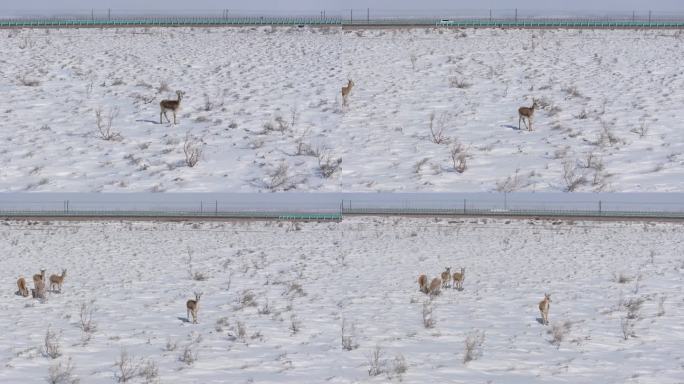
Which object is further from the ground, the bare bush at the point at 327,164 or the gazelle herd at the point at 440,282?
the bare bush at the point at 327,164

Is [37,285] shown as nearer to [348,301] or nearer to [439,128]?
[348,301]

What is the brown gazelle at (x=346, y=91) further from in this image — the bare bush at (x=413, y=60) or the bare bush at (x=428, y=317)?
the bare bush at (x=428, y=317)

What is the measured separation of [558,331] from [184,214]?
12.8 metres

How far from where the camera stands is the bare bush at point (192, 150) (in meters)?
27.4

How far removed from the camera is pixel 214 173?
27031 millimetres

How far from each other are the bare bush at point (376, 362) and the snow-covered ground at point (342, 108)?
11.3 meters

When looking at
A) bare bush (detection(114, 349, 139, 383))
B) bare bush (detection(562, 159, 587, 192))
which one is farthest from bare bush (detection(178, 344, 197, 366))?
bare bush (detection(562, 159, 587, 192))

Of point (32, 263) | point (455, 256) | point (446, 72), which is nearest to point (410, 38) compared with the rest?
point (446, 72)

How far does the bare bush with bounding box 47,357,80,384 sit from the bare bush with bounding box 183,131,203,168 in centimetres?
1331

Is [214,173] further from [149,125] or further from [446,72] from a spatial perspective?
[446,72]

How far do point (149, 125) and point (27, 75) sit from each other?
23.0 ft

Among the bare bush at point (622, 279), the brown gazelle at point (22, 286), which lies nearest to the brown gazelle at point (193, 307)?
the brown gazelle at point (22, 286)

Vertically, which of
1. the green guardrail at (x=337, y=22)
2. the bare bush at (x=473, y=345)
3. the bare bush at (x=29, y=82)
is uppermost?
the green guardrail at (x=337, y=22)

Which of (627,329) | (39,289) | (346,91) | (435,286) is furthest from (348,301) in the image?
(346,91)
